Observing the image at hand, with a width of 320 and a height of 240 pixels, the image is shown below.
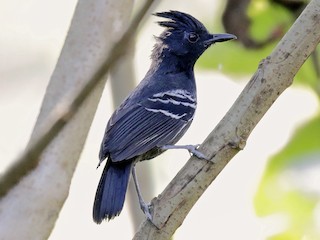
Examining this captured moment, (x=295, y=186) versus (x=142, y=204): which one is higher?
(x=142, y=204)

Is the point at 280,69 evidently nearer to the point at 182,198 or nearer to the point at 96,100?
the point at 182,198

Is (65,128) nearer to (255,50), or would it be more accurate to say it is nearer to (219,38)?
(255,50)

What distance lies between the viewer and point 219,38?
441cm

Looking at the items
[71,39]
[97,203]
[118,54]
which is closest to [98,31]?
[71,39]

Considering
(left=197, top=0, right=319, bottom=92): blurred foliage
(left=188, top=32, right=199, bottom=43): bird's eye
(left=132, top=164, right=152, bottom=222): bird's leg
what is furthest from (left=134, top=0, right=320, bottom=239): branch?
(left=188, top=32, right=199, bottom=43): bird's eye

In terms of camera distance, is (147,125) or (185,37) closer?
(147,125)

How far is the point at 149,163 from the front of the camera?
4.37 meters

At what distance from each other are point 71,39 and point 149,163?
106 centimetres

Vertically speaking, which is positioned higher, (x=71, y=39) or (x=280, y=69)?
(x=71, y=39)

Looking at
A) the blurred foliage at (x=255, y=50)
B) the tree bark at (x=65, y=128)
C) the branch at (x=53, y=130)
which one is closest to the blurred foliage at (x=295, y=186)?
the blurred foliage at (x=255, y=50)

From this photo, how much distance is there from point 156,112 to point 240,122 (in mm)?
1234

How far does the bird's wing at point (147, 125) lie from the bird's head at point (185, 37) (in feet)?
1.47

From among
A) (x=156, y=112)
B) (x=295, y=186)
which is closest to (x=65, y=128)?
(x=156, y=112)

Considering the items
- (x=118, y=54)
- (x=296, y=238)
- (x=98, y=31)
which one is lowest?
(x=296, y=238)
